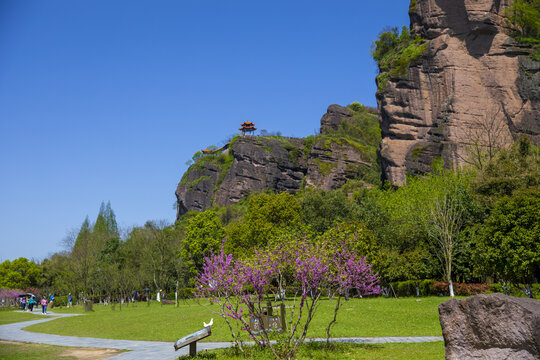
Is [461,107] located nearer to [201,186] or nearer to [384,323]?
[384,323]

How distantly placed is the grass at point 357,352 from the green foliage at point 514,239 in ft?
40.1

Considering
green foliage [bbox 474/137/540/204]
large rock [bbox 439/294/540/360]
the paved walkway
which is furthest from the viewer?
green foliage [bbox 474/137/540/204]

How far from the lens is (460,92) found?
187 ft

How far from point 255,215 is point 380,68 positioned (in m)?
36.8

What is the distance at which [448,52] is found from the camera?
5825 cm

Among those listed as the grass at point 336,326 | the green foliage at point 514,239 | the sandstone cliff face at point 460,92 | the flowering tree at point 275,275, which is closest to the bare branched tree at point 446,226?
the green foliage at point 514,239

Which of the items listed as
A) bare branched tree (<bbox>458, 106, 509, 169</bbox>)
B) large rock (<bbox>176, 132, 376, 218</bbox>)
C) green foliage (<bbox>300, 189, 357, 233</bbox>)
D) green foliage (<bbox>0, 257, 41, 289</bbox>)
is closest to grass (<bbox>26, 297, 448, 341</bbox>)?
green foliage (<bbox>300, 189, 357, 233</bbox>)

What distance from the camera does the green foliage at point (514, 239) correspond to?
861 inches

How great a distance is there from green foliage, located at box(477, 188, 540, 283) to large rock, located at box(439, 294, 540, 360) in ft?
53.0

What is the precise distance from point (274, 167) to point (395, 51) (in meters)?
37.0

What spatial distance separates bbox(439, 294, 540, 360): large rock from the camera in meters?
7.13

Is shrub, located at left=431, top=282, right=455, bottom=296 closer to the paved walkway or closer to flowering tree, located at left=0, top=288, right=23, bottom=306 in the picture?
the paved walkway

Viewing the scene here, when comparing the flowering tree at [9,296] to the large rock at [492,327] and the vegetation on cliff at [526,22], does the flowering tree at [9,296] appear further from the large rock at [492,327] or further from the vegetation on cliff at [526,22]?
the vegetation on cliff at [526,22]

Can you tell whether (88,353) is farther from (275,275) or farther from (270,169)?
(270,169)
